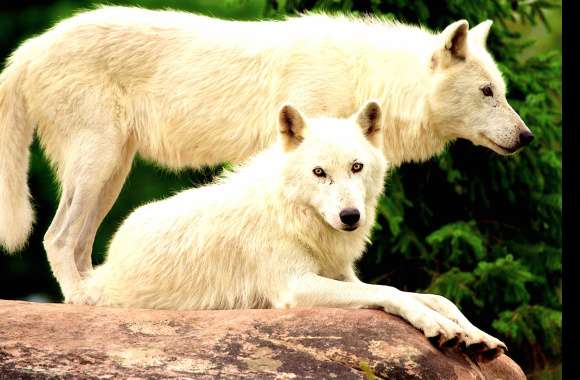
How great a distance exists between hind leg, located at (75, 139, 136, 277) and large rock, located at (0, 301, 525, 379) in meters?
1.64

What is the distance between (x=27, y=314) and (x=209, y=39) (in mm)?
3071

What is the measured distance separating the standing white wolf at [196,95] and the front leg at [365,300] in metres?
1.88

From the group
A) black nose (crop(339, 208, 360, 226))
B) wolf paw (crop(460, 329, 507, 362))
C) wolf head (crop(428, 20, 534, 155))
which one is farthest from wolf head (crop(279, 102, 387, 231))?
wolf head (crop(428, 20, 534, 155))

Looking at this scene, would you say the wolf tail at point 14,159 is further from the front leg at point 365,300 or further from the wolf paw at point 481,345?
the wolf paw at point 481,345

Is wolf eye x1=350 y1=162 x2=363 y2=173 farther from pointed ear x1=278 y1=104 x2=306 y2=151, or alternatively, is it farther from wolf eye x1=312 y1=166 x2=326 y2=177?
pointed ear x1=278 y1=104 x2=306 y2=151

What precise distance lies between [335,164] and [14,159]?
3048mm

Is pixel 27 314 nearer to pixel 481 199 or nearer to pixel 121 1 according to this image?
→ pixel 481 199

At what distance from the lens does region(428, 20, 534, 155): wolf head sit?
24.9 ft

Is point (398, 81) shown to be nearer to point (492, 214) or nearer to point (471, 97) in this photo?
point (471, 97)

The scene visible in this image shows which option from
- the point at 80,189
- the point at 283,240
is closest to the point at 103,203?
the point at 80,189

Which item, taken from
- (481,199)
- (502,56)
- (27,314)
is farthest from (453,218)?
(27,314)

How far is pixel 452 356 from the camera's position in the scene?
225 inches

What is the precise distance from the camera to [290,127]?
621 centimetres

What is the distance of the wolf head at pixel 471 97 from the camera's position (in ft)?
24.9
